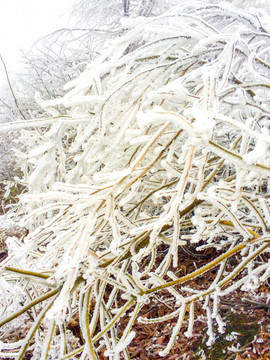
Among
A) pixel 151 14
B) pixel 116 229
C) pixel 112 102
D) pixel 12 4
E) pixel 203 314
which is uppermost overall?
pixel 12 4

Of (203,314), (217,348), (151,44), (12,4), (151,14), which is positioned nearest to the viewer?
(151,44)

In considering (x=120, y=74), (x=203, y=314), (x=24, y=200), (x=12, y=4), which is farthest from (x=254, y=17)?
(x=12, y=4)

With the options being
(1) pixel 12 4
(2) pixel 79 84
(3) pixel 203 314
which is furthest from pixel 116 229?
(1) pixel 12 4

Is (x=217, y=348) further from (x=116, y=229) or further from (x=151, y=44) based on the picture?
(x=151, y=44)

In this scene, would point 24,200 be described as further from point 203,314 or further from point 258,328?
point 203,314

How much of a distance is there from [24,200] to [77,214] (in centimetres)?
15

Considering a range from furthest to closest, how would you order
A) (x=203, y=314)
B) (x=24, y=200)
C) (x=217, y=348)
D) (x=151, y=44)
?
(x=203, y=314)
(x=217, y=348)
(x=151, y=44)
(x=24, y=200)

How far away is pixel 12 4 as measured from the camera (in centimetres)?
1121

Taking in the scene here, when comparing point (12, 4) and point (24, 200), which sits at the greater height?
point (12, 4)

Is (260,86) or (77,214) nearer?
(77,214)

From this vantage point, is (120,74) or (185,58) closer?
(185,58)

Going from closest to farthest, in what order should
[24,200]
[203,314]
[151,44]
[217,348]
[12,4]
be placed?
[24,200]
[151,44]
[217,348]
[203,314]
[12,4]

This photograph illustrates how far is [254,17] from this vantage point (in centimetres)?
122

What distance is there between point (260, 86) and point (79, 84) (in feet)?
2.27
